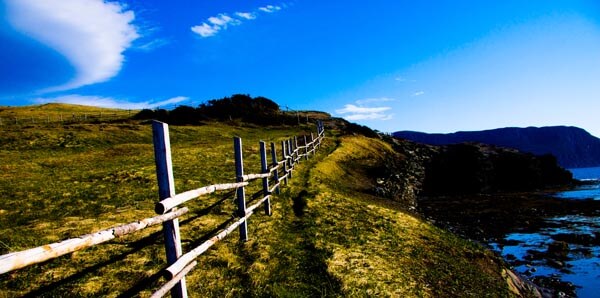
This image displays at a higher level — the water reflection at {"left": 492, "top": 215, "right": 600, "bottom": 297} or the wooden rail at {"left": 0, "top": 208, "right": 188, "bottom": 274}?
the wooden rail at {"left": 0, "top": 208, "right": 188, "bottom": 274}

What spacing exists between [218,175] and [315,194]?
642 cm

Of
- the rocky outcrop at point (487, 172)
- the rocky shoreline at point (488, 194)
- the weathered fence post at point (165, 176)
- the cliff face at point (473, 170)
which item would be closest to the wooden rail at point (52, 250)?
the weathered fence post at point (165, 176)

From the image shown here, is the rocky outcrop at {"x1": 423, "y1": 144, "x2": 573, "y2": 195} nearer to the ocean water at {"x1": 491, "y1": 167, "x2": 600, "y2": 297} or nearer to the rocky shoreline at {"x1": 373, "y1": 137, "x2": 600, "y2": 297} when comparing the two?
the rocky shoreline at {"x1": 373, "y1": 137, "x2": 600, "y2": 297}

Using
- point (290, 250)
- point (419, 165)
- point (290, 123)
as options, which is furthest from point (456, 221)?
point (290, 123)

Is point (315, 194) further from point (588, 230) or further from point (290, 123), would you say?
point (290, 123)

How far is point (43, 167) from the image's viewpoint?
2388cm

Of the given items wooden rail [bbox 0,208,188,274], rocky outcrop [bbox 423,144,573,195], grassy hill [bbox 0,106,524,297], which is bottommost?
rocky outcrop [bbox 423,144,573,195]

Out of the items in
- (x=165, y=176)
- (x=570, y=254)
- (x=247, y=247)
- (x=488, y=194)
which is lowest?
(x=488, y=194)

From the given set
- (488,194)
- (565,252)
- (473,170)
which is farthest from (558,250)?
(473,170)

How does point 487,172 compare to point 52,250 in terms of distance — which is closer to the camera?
point 52,250

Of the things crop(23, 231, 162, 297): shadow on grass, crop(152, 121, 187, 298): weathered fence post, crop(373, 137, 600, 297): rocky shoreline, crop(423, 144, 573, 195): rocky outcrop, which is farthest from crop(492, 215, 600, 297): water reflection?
crop(423, 144, 573, 195): rocky outcrop

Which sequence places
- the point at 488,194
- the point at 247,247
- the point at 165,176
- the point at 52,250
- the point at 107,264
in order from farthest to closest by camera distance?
1. the point at 488,194
2. the point at 247,247
3. the point at 107,264
4. the point at 165,176
5. the point at 52,250

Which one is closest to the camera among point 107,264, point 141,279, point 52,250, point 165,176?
point 52,250

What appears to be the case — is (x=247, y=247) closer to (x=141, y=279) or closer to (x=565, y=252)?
(x=141, y=279)
